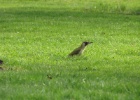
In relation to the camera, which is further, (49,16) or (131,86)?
(49,16)

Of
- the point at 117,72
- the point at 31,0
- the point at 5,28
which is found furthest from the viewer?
the point at 31,0

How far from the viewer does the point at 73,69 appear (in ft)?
45.4

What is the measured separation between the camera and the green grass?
33.4ft

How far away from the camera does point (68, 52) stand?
17.6 metres

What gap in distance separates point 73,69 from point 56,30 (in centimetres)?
1063

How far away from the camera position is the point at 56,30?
24.4 metres

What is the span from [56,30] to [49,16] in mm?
5859

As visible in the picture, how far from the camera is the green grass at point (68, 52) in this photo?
1020 cm

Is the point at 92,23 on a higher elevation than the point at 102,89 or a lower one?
lower

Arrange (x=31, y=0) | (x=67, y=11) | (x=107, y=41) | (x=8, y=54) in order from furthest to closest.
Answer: (x=31, y=0) → (x=67, y=11) → (x=107, y=41) → (x=8, y=54)

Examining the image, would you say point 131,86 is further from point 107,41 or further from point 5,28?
point 5,28

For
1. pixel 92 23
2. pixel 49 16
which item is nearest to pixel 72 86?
pixel 92 23

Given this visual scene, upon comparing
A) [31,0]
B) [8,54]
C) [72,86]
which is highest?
[72,86]

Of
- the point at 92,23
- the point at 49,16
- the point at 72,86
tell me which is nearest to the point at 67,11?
the point at 49,16
